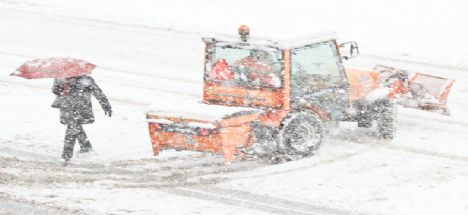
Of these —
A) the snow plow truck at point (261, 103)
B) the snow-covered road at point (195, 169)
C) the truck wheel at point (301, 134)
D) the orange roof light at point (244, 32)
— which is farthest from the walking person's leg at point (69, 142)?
the truck wheel at point (301, 134)

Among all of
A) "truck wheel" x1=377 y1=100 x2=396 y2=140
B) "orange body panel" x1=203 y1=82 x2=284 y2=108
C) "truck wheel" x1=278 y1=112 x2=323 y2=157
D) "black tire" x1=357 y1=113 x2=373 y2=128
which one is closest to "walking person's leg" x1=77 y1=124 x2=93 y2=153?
"orange body panel" x1=203 y1=82 x2=284 y2=108

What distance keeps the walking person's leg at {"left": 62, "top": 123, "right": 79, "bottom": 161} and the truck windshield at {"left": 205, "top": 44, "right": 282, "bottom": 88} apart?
1994 mm

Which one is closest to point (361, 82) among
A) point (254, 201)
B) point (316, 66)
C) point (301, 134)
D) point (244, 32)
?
point (316, 66)

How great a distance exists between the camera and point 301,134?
13609 mm

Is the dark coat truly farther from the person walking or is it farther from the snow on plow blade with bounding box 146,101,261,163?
the snow on plow blade with bounding box 146,101,261,163

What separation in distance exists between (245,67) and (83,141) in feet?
8.35

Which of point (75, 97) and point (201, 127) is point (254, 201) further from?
point (75, 97)

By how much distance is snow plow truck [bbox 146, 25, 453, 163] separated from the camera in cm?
1293

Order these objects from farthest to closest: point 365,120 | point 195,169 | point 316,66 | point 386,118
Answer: point 365,120 → point 386,118 → point 316,66 → point 195,169

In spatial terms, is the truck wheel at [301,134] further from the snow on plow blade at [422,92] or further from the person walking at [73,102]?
the person walking at [73,102]

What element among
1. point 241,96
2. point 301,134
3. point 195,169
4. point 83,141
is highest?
point 241,96

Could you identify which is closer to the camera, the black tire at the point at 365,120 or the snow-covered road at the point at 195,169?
the snow-covered road at the point at 195,169

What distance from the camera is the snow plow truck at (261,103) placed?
1293cm

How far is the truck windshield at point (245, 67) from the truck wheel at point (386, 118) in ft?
6.43
